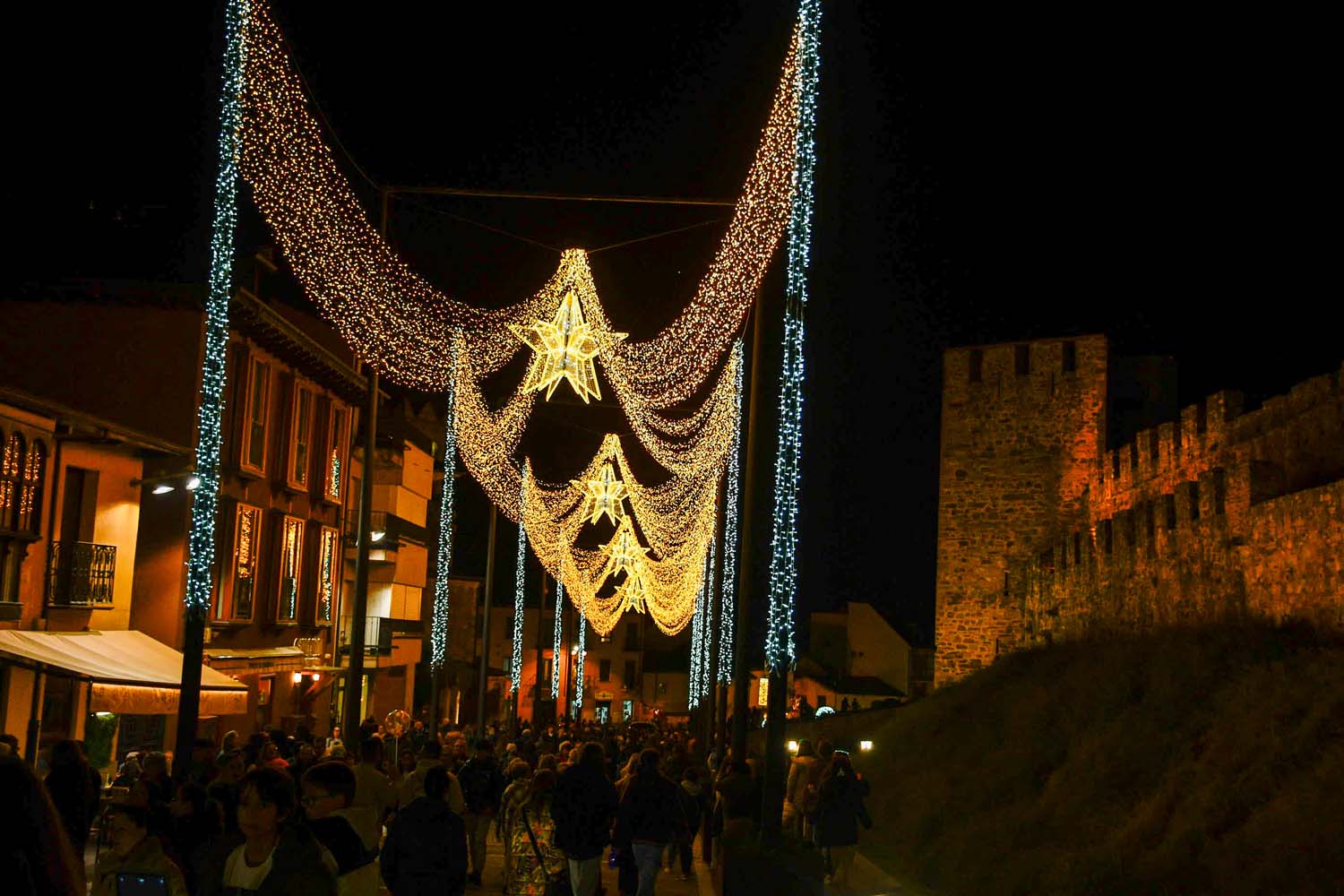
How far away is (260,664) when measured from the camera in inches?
1187

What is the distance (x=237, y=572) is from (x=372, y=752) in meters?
17.9

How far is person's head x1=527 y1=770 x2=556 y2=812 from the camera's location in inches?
514

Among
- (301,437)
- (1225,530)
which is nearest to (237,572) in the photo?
(301,437)

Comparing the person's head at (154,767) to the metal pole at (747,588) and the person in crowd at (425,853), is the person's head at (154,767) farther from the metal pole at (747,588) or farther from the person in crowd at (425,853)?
the metal pole at (747,588)

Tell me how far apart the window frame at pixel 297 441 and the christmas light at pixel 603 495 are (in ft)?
21.3

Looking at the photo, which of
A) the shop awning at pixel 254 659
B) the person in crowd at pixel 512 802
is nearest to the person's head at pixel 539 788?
the person in crowd at pixel 512 802

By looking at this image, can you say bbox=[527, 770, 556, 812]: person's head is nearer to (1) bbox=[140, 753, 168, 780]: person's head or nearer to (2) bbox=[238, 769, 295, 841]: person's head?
(1) bbox=[140, 753, 168, 780]: person's head

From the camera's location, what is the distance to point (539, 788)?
13086mm

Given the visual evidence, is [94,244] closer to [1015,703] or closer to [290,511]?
[290,511]

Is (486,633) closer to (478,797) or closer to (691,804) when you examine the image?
(691,804)

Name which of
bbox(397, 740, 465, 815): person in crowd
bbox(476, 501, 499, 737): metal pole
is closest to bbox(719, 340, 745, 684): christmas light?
bbox(476, 501, 499, 737): metal pole

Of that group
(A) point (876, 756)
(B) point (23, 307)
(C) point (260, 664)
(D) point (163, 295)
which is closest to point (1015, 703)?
(A) point (876, 756)

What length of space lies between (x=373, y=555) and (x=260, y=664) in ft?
39.7

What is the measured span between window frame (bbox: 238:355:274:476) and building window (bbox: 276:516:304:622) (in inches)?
79.8
